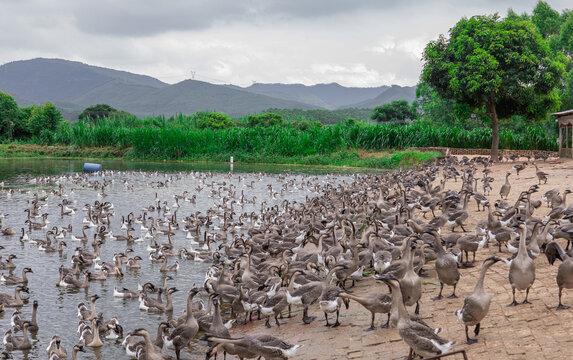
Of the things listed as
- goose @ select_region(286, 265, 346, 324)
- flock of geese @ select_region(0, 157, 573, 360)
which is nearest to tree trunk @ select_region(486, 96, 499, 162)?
flock of geese @ select_region(0, 157, 573, 360)

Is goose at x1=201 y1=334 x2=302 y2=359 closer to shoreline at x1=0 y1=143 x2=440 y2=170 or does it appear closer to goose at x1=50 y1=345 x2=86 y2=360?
goose at x1=50 y1=345 x2=86 y2=360

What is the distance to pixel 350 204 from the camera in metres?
25.6

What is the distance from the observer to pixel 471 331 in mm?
8906

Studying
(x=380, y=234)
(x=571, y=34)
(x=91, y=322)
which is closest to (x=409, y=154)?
(x=571, y=34)

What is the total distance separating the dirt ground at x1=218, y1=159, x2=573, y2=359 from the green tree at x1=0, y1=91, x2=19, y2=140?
77367mm

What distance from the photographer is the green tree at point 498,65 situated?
37.1 metres

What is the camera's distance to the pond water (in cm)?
1312

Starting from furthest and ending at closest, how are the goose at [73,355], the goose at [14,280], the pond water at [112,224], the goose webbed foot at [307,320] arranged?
the goose at [14,280]
the pond water at [112,224]
the goose webbed foot at [307,320]
the goose at [73,355]

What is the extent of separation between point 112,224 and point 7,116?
62179 millimetres

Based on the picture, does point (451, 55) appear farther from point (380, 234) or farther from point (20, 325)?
point (20, 325)

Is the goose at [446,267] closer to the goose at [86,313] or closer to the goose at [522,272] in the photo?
the goose at [522,272]

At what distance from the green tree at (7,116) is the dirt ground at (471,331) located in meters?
77.4

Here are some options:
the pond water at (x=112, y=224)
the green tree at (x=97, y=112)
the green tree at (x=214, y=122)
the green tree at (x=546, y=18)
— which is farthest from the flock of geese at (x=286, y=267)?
the green tree at (x=97, y=112)

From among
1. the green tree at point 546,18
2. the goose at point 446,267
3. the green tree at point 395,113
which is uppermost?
the green tree at point 546,18
